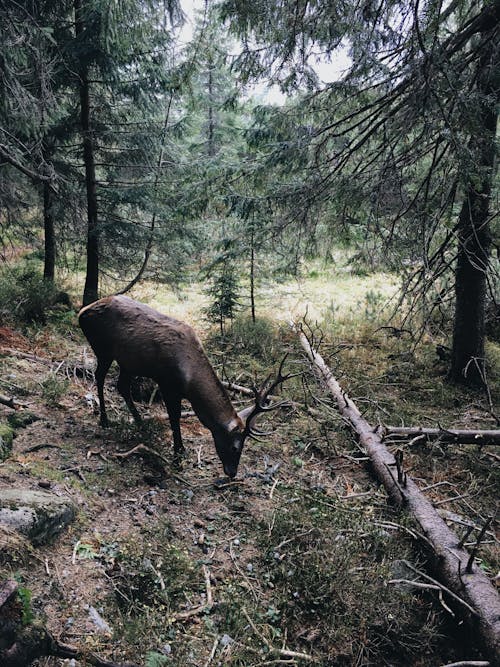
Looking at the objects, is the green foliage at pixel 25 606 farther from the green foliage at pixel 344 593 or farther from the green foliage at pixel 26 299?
the green foliage at pixel 26 299

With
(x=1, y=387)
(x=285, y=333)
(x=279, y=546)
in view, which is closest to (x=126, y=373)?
(x=1, y=387)

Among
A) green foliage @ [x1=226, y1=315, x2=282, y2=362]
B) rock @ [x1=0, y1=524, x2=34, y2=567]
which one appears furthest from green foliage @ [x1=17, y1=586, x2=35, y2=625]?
green foliage @ [x1=226, y1=315, x2=282, y2=362]

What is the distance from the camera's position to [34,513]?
11.5 ft

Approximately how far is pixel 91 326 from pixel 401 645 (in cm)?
472

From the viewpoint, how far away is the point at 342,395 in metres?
7.27

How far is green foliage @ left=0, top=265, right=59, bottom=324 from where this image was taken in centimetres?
961

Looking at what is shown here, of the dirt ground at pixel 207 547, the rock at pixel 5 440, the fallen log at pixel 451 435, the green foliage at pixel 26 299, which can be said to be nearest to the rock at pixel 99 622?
the dirt ground at pixel 207 547

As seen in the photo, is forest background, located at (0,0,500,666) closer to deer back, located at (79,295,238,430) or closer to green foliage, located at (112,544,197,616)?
green foliage, located at (112,544,197,616)

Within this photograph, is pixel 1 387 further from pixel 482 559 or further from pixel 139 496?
pixel 482 559

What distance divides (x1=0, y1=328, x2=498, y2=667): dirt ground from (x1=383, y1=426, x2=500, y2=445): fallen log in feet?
1.28

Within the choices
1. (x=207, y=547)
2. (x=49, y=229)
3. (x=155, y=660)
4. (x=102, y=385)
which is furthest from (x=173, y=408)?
(x=49, y=229)

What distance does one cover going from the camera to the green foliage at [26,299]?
961 cm

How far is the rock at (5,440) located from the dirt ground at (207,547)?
88 mm

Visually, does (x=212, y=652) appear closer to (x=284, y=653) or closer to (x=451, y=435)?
(x=284, y=653)
